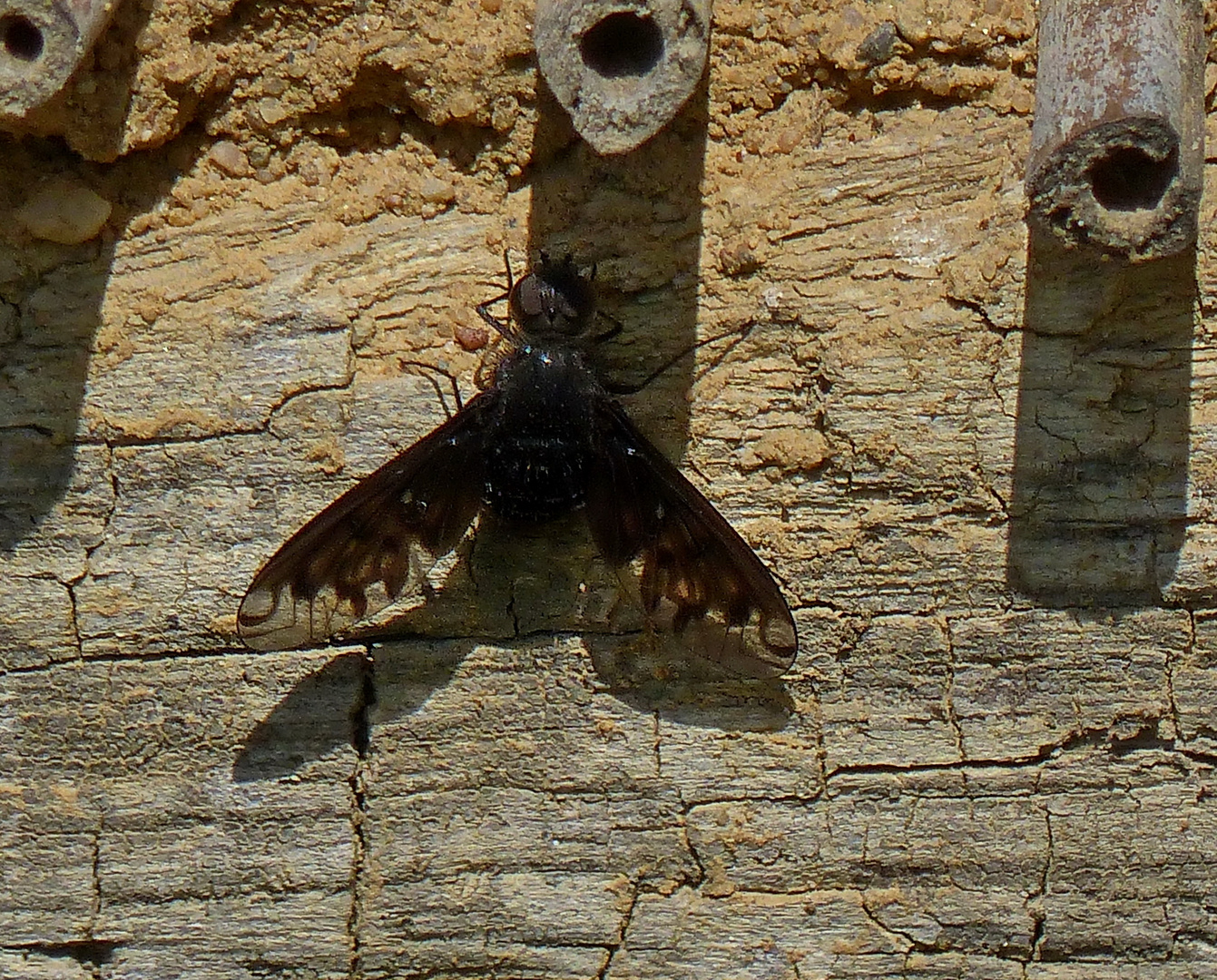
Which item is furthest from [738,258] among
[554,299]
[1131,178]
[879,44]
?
[1131,178]

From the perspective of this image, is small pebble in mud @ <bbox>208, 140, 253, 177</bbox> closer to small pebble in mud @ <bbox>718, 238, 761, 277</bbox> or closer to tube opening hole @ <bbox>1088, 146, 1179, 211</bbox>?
small pebble in mud @ <bbox>718, 238, 761, 277</bbox>

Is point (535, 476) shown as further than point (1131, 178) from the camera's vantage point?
Yes

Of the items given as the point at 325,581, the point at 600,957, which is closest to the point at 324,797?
the point at 325,581

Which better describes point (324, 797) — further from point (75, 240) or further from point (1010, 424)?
point (1010, 424)

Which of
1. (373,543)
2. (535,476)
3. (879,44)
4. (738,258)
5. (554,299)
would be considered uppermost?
(879,44)

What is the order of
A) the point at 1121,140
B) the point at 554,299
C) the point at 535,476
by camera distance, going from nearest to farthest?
the point at 1121,140
the point at 554,299
the point at 535,476

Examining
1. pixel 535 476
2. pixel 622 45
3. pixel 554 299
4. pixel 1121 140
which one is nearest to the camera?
pixel 1121 140

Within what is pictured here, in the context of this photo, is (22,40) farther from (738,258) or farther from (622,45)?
(738,258)
